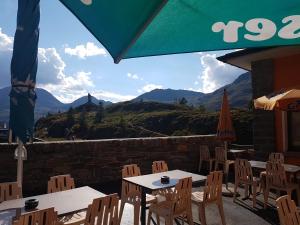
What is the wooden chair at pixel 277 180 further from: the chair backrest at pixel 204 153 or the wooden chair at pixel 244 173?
the chair backrest at pixel 204 153

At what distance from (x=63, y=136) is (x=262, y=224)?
143 feet

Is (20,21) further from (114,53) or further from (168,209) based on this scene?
(168,209)

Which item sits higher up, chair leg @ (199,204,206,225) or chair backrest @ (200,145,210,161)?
chair backrest @ (200,145,210,161)

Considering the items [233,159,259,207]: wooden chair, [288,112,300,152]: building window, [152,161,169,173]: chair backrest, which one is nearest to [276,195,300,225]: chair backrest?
[233,159,259,207]: wooden chair

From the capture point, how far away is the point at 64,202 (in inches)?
140

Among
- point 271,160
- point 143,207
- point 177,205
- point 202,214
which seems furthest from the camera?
point 271,160

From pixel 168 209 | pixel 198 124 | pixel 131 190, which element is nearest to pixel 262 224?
pixel 168 209

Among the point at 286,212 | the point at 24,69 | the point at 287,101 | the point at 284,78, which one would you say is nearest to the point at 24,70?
the point at 24,69

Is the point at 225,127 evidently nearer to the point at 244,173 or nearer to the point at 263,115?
the point at 244,173

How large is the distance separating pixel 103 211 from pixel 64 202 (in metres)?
0.64

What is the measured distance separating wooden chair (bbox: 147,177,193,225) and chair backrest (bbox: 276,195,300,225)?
5.08 feet

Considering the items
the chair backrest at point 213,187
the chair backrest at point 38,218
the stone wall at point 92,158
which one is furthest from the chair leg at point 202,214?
the stone wall at point 92,158

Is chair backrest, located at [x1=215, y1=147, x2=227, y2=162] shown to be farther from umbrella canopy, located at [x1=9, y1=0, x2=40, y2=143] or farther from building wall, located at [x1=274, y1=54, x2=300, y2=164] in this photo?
umbrella canopy, located at [x1=9, y1=0, x2=40, y2=143]

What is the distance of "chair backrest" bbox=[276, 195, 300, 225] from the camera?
291cm
